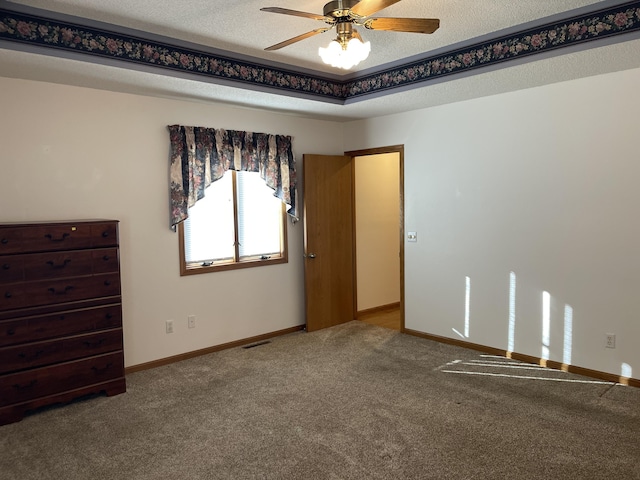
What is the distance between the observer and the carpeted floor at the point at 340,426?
2672 mm

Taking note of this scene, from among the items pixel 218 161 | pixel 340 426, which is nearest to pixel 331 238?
pixel 218 161

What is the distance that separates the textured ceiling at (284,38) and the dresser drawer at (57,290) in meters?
1.51

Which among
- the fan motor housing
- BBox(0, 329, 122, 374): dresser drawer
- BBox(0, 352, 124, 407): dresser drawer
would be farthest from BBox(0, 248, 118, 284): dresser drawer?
the fan motor housing

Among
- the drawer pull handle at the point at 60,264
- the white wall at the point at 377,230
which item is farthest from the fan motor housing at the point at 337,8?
the white wall at the point at 377,230

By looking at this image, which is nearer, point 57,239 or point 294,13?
point 294,13

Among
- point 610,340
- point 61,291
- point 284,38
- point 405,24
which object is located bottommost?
point 610,340

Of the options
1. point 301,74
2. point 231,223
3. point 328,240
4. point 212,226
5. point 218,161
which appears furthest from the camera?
point 328,240

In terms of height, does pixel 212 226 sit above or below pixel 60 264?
above

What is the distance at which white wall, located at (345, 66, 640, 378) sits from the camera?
12.1ft

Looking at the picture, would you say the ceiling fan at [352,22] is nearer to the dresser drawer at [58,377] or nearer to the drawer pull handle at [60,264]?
the drawer pull handle at [60,264]

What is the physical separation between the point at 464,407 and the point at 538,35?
2.68 m

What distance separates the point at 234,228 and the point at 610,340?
353cm

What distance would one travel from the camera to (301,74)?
439cm

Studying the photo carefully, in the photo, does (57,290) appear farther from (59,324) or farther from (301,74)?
(301,74)
